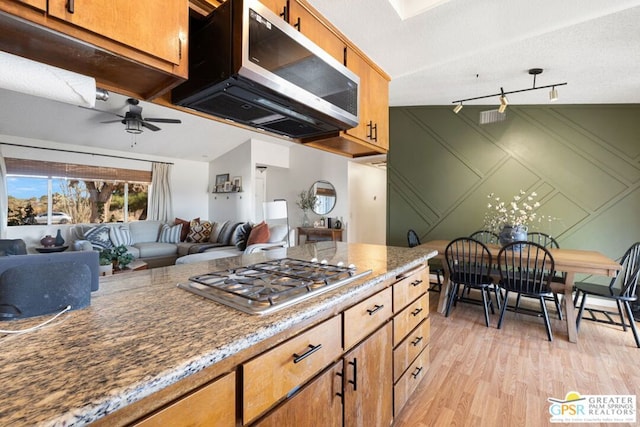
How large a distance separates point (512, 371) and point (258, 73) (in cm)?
265

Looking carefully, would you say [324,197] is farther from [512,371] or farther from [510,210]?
[512,371]

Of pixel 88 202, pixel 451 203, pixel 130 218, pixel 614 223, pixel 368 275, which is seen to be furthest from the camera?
pixel 130 218

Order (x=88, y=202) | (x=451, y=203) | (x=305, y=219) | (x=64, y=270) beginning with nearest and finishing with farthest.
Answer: (x=64, y=270) → (x=451, y=203) → (x=88, y=202) → (x=305, y=219)

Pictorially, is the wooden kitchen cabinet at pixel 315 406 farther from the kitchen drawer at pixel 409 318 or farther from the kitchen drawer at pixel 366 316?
the kitchen drawer at pixel 409 318

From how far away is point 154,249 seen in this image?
5426 millimetres

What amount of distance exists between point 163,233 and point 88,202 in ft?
4.95

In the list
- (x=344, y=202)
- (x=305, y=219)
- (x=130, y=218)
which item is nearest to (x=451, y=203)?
(x=344, y=202)

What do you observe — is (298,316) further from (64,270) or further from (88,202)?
(88,202)

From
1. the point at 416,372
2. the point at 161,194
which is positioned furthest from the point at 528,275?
the point at 161,194

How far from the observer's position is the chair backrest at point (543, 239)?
3693 mm

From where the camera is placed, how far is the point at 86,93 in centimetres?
95

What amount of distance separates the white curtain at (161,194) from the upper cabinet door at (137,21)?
21.2ft

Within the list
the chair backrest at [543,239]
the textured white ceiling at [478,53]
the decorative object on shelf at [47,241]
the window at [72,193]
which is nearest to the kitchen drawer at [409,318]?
the textured white ceiling at [478,53]

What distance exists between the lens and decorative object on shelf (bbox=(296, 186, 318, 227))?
6747 mm
